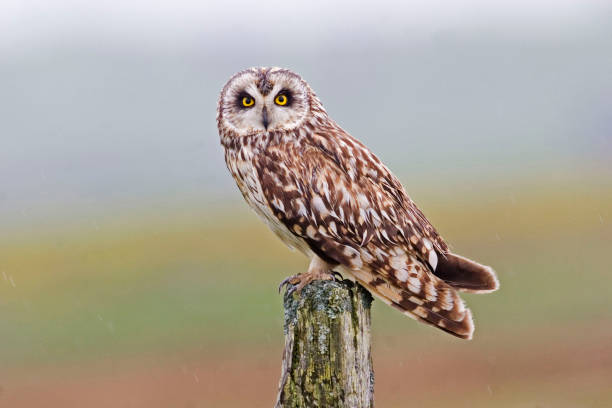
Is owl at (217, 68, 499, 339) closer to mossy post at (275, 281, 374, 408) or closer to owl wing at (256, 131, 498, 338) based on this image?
owl wing at (256, 131, 498, 338)

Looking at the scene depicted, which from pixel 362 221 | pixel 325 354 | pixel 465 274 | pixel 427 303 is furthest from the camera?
pixel 465 274

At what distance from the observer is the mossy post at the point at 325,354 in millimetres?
3189

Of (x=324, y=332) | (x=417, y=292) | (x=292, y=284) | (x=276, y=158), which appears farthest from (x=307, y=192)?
(x=324, y=332)

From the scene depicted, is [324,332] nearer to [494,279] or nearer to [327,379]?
[327,379]

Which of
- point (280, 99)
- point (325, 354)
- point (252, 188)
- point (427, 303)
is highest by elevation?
point (280, 99)

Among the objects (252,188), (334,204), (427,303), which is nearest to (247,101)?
(252,188)

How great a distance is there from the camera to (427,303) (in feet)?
13.1

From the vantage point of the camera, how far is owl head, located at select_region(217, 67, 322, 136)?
4.25 m

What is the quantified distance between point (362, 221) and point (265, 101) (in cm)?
91

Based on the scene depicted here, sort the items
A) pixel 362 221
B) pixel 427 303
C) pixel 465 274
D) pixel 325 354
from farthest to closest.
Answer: pixel 465 274, pixel 362 221, pixel 427 303, pixel 325 354

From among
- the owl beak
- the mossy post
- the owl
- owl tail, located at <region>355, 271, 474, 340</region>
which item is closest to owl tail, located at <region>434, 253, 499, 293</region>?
the owl

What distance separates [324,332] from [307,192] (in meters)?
1.13

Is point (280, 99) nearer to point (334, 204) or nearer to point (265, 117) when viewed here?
point (265, 117)

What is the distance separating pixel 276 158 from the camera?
13.9ft
